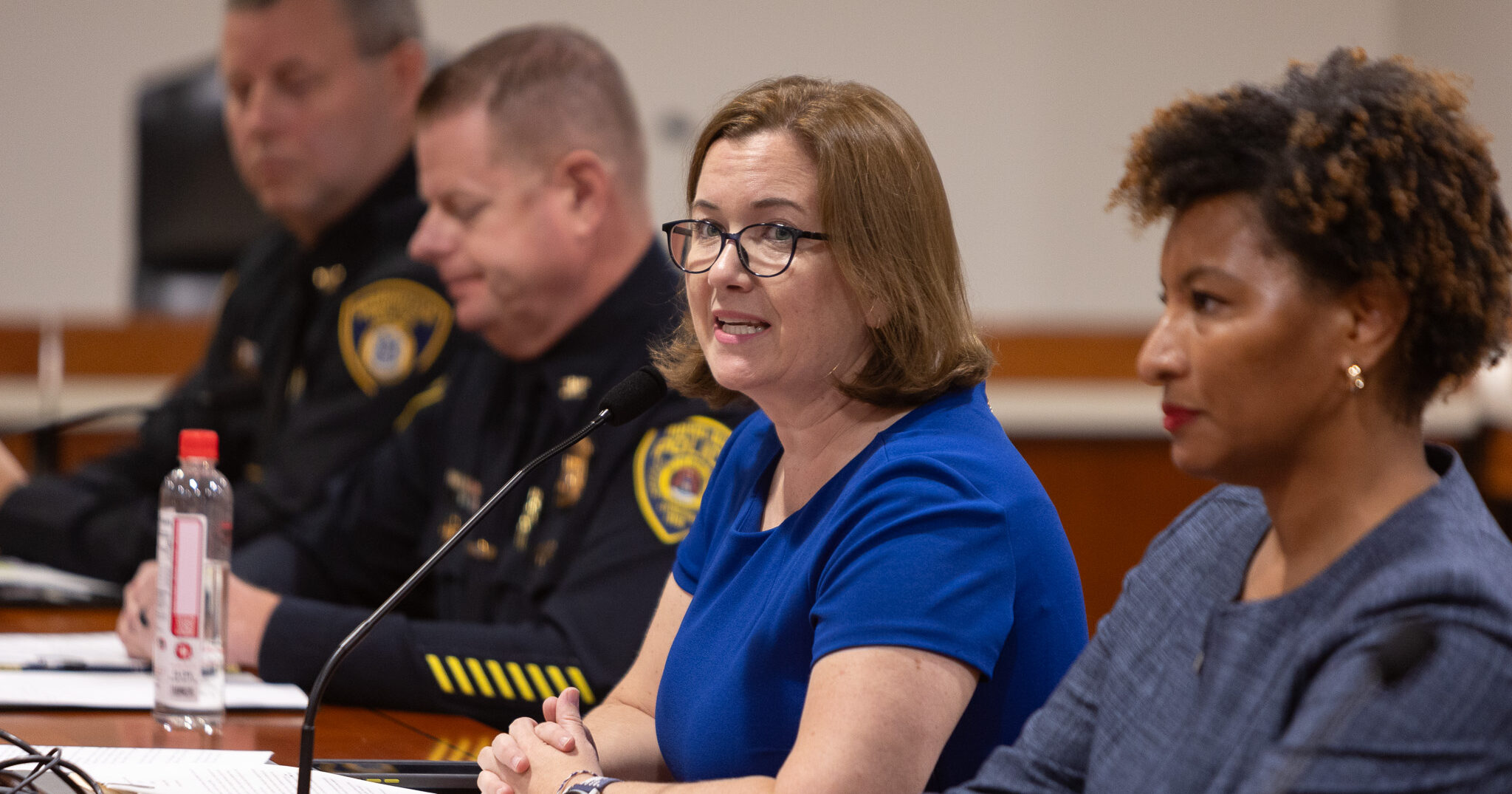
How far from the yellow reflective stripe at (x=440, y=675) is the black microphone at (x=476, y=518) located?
0.22m

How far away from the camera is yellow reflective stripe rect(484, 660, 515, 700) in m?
1.64

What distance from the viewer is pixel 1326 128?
2.84 ft

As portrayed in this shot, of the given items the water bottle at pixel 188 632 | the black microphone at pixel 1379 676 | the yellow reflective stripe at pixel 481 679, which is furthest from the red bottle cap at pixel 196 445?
the black microphone at pixel 1379 676

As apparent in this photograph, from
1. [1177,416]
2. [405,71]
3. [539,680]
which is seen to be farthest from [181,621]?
[405,71]

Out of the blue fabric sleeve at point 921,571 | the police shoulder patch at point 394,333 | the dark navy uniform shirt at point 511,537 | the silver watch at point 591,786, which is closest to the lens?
the blue fabric sleeve at point 921,571

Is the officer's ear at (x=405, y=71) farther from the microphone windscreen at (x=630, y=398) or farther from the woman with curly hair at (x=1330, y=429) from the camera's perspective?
the woman with curly hair at (x=1330, y=429)

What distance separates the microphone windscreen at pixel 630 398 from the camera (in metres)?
1.44

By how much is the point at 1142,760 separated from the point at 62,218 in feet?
17.2

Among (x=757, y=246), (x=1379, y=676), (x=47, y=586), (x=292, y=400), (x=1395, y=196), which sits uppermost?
(x=1395, y=196)

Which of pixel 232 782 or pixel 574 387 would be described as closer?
pixel 232 782

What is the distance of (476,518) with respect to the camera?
1.35m

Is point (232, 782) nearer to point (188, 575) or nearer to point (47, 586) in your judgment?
point (188, 575)

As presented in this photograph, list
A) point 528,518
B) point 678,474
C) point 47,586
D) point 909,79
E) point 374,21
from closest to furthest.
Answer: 1. point 678,474
2. point 528,518
3. point 47,586
4. point 374,21
5. point 909,79

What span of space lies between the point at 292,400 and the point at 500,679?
993mm
